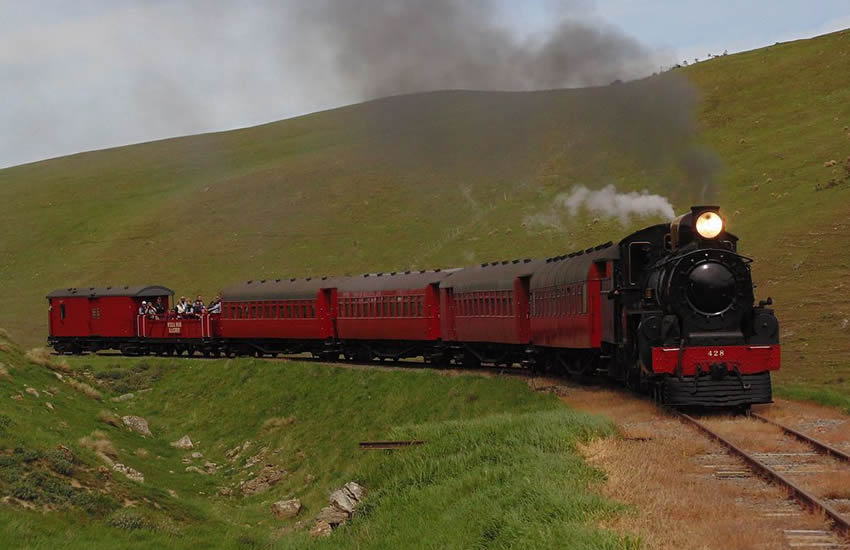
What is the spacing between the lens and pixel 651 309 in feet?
70.2

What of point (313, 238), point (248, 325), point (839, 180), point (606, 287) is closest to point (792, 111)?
point (839, 180)

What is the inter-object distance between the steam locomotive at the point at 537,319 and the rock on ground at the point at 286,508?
26.0ft

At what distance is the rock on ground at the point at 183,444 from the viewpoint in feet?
123

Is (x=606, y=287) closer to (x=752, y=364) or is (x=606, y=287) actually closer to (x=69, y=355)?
(x=752, y=364)

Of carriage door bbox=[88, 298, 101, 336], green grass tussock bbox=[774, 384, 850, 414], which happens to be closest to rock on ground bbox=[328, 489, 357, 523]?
green grass tussock bbox=[774, 384, 850, 414]

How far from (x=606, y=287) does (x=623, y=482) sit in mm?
11830

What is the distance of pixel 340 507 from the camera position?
19.1 metres

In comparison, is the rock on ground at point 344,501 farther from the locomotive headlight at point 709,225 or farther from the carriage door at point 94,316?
the carriage door at point 94,316

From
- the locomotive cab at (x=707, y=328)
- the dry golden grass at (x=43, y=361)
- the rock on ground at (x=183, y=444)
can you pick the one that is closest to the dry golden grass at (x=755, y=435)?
→ the locomotive cab at (x=707, y=328)

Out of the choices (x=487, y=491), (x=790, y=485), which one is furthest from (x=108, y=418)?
(x=790, y=485)

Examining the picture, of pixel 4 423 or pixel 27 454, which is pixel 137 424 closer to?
pixel 4 423

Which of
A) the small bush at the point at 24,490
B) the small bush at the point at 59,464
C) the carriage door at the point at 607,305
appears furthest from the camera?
the carriage door at the point at 607,305

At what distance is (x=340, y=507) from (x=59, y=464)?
720cm

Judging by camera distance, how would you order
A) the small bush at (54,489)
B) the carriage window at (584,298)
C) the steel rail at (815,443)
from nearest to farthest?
1. the steel rail at (815,443)
2. the small bush at (54,489)
3. the carriage window at (584,298)
